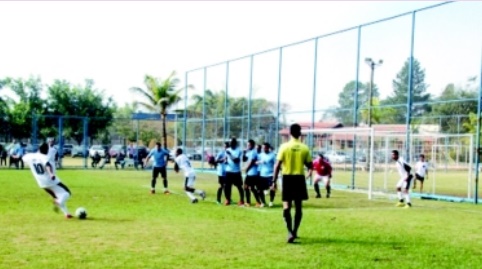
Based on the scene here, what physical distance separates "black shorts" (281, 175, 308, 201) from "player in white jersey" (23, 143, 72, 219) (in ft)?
18.3

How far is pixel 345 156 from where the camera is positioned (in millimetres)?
33188

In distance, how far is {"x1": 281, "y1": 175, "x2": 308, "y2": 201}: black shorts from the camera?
1158 centimetres

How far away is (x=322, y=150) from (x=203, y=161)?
12.1m

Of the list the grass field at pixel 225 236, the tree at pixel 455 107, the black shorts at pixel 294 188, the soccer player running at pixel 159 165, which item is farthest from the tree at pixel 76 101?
the black shorts at pixel 294 188

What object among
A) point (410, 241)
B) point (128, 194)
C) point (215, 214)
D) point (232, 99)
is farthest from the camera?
point (232, 99)

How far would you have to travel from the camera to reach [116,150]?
51594mm

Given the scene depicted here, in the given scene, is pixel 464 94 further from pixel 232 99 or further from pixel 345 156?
pixel 345 156

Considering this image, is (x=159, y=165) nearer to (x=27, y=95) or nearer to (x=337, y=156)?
(x=337, y=156)

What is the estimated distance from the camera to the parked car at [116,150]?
4817 cm

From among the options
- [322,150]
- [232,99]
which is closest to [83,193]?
[322,150]

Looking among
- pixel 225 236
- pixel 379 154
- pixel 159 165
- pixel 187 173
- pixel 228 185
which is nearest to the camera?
pixel 225 236

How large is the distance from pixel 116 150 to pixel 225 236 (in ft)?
134

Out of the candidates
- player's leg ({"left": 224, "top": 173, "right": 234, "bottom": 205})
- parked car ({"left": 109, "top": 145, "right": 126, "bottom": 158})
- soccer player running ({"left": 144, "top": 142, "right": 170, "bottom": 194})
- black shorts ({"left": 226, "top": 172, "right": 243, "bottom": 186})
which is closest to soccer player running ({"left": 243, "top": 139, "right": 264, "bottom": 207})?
black shorts ({"left": 226, "top": 172, "right": 243, "bottom": 186})

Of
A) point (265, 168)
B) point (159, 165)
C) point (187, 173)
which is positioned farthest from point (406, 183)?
point (159, 165)
